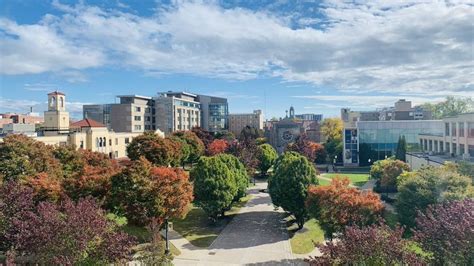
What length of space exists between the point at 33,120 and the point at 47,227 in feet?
306

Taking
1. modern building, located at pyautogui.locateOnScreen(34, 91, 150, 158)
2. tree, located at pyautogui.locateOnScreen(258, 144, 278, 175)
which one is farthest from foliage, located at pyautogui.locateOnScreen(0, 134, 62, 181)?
tree, located at pyautogui.locateOnScreen(258, 144, 278, 175)

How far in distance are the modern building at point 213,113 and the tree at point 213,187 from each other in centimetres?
6685

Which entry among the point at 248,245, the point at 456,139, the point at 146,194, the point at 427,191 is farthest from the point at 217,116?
the point at 427,191

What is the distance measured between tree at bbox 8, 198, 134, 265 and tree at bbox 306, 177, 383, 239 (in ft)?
34.0

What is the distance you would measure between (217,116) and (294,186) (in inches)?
2772

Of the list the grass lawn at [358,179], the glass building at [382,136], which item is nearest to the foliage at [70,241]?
the grass lawn at [358,179]

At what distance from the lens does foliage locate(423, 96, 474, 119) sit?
269ft

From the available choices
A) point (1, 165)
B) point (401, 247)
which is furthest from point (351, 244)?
point (1, 165)

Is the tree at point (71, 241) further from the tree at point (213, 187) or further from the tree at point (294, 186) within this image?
the tree at point (294, 186)

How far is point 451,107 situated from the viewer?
86062 mm

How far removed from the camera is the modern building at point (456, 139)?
40.7 meters

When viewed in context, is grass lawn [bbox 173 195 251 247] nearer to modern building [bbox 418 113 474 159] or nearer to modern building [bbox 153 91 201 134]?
modern building [bbox 418 113 474 159]

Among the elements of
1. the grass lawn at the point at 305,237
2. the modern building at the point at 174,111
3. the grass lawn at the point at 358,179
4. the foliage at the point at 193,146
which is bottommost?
the grass lawn at the point at 305,237

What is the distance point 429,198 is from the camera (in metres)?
20.6
